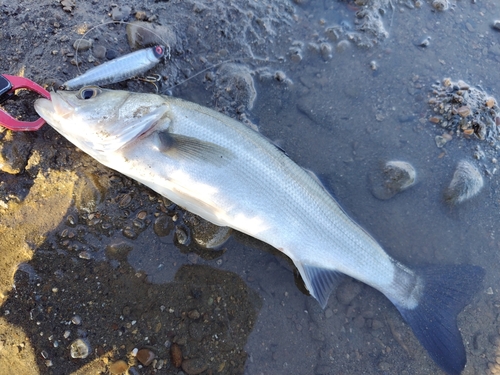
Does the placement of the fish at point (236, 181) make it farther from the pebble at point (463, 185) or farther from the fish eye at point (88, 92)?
the pebble at point (463, 185)

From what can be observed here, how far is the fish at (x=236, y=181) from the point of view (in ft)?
8.23

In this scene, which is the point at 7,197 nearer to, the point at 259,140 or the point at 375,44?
the point at 259,140

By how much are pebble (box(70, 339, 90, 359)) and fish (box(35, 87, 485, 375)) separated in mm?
Answer: 1271

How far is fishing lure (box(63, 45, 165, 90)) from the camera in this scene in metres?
2.79

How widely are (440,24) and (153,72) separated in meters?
2.95

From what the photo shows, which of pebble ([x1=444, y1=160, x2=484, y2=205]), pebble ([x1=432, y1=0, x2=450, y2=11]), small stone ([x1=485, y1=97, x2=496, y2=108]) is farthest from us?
pebble ([x1=432, y1=0, x2=450, y2=11])

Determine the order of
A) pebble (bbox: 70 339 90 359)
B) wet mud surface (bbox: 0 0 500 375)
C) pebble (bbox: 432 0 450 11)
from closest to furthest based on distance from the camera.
A: pebble (bbox: 70 339 90 359) < wet mud surface (bbox: 0 0 500 375) < pebble (bbox: 432 0 450 11)

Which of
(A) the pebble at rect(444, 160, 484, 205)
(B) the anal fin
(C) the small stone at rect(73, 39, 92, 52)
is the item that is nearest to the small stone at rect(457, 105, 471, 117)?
(A) the pebble at rect(444, 160, 484, 205)

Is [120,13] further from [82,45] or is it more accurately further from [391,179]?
[391,179]

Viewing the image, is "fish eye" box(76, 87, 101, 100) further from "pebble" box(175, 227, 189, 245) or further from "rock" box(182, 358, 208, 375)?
"rock" box(182, 358, 208, 375)

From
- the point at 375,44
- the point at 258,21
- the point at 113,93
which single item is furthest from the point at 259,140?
the point at 375,44

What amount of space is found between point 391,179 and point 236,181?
146 cm

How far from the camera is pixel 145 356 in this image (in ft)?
8.68

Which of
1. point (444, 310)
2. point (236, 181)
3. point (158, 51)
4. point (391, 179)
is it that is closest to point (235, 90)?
point (158, 51)
